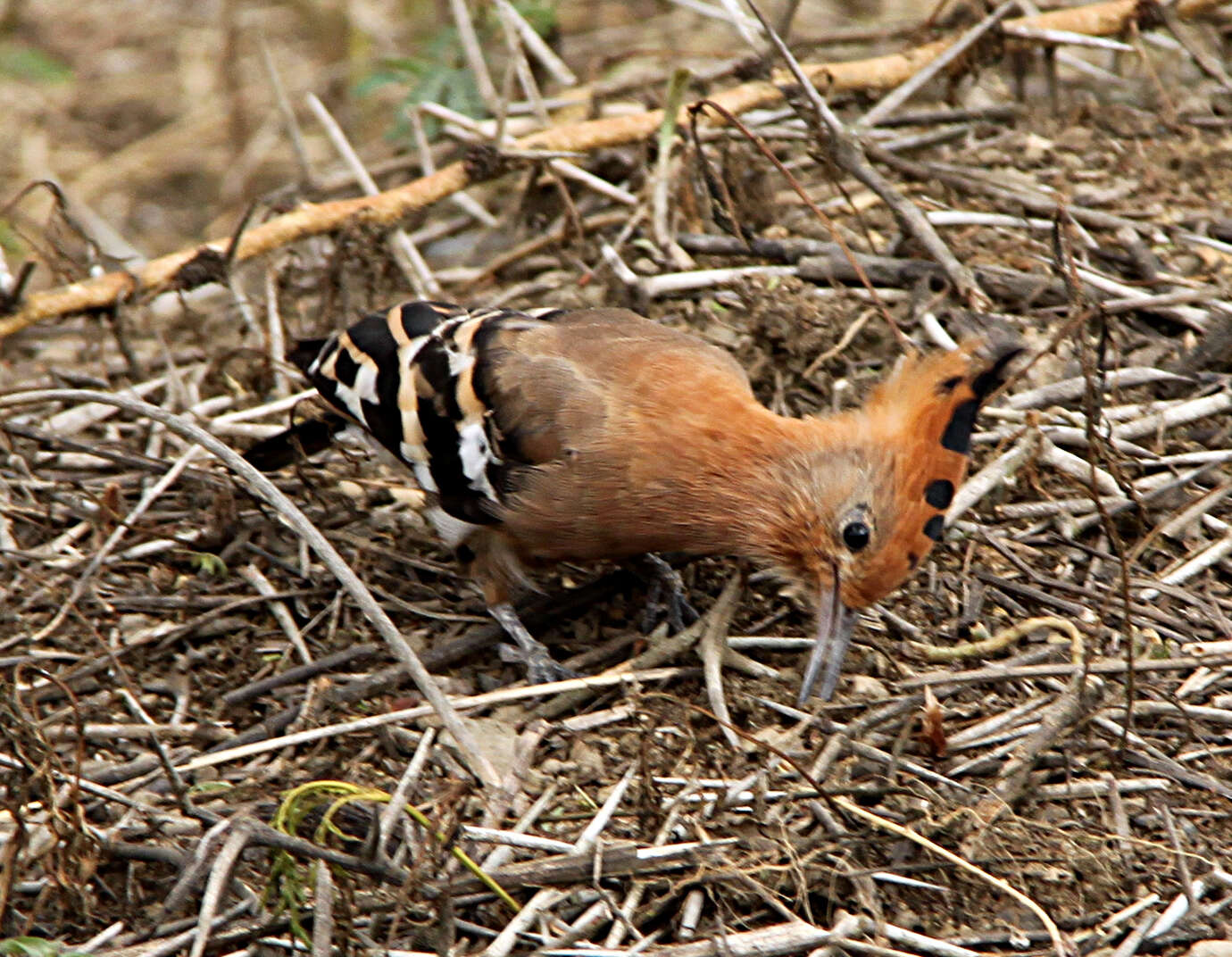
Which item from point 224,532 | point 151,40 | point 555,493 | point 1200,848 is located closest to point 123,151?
point 151,40

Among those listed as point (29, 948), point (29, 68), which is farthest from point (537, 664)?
point (29, 68)

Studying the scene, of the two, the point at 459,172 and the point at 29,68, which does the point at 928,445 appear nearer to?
the point at 459,172

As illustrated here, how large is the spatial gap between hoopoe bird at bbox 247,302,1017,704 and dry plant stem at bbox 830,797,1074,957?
435mm

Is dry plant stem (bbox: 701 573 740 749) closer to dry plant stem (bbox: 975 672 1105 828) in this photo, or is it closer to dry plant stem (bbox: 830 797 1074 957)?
dry plant stem (bbox: 830 797 1074 957)

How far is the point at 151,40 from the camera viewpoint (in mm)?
8516

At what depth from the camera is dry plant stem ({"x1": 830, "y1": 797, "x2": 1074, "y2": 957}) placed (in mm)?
3016

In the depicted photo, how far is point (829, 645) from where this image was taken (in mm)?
3637

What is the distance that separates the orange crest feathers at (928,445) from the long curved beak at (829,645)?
2.4 inches

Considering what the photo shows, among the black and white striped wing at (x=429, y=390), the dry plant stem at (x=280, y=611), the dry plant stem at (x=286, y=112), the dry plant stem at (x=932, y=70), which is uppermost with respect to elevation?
the dry plant stem at (x=286, y=112)

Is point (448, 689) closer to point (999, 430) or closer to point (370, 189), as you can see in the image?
point (999, 430)

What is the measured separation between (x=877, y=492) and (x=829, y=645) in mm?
385

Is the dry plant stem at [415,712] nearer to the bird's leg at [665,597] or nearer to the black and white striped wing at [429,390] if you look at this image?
the bird's leg at [665,597]

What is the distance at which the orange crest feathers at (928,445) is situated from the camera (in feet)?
11.7

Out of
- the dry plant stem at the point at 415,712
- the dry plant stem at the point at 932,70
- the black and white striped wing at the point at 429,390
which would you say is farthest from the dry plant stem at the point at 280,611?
the dry plant stem at the point at 932,70
